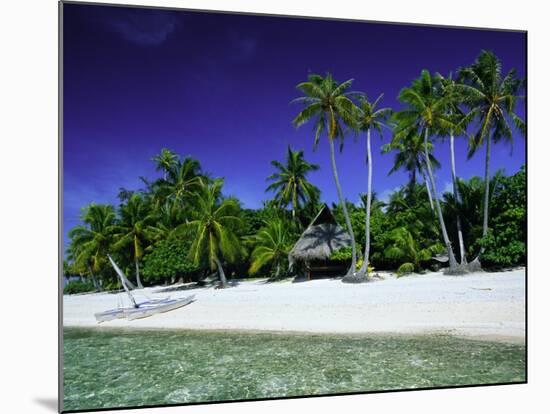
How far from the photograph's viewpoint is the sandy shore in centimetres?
471

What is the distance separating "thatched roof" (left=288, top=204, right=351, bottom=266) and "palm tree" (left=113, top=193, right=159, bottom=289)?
186 centimetres

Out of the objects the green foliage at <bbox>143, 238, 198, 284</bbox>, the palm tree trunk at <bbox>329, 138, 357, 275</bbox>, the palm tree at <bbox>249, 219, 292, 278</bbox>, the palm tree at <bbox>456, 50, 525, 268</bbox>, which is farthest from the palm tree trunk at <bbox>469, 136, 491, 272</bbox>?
the green foliage at <bbox>143, 238, 198, 284</bbox>

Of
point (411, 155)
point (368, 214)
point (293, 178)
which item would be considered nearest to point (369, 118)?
point (411, 155)

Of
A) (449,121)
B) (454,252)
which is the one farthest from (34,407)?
(449,121)

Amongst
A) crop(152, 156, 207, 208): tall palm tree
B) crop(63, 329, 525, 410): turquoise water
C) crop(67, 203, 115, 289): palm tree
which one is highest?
crop(152, 156, 207, 208): tall palm tree

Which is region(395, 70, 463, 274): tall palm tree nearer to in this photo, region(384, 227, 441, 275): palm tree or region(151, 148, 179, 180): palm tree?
region(384, 227, 441, 275): palm tree

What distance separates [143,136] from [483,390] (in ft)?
14.2

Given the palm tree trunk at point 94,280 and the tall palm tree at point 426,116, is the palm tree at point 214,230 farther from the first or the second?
the tall palm tree at point 426,116

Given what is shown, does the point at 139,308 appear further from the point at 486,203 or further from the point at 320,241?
the point at 486,203

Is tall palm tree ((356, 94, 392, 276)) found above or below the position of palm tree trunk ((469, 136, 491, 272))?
above

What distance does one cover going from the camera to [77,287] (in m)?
4.43

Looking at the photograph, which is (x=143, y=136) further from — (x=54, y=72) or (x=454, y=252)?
(x=454, y=252)
